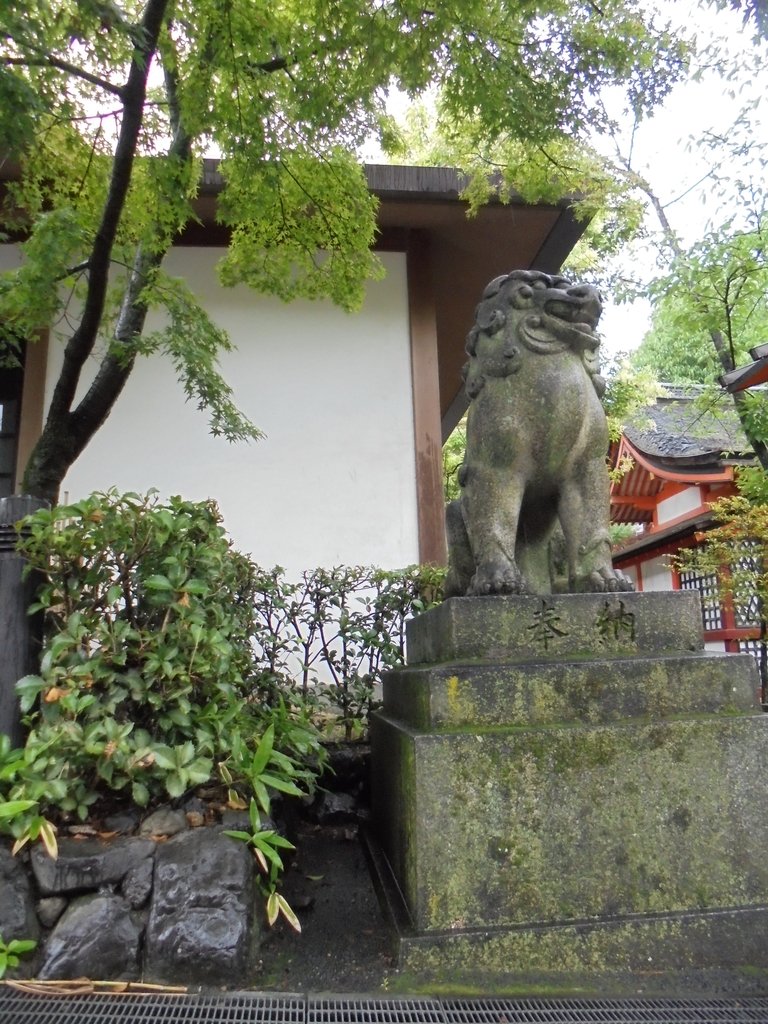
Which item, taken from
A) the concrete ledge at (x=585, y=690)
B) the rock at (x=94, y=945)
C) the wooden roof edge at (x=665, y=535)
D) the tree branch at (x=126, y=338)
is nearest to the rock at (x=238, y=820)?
the rock at (x=94, y=945)

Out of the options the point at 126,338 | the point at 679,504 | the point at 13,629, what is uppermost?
the point at 679,504

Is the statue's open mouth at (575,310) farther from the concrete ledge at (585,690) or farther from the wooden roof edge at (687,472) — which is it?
the wooden roof edge at (687,472)

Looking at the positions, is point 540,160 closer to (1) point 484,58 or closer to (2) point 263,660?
(1) point 484,58

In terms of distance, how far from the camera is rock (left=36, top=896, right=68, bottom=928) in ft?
6.76

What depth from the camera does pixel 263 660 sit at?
445 centimetres

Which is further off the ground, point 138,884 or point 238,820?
point 238,820

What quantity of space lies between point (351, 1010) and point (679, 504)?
38.4 ft

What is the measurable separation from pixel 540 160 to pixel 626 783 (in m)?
4.51

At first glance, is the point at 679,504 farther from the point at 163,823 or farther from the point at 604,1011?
the point at 163,823

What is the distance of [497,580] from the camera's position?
8.36 ft

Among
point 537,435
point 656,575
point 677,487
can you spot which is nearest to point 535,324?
point 537,435

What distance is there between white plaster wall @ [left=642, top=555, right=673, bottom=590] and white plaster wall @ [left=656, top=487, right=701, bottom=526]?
0.83 metres

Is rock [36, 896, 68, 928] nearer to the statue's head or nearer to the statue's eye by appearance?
the statue's head

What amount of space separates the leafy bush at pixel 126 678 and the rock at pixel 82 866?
0.22 ft
